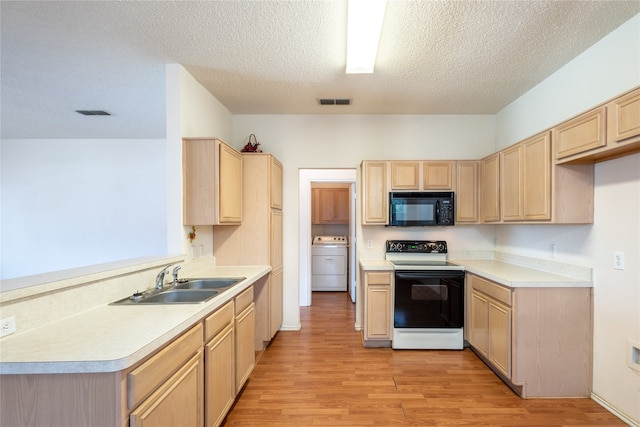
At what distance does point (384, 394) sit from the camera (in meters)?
2.15

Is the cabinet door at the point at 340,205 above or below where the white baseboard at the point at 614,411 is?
above

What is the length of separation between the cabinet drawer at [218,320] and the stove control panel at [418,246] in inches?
80.7

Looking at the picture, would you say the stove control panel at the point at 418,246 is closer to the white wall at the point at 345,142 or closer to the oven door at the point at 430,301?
the white wall at the point at 345,142

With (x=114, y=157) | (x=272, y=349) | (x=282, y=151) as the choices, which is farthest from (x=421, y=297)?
(x=114, y=157)

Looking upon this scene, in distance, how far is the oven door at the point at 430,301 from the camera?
2.84 meters

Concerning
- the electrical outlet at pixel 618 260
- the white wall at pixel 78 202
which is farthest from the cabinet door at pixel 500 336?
the white wall at pixel 78 202

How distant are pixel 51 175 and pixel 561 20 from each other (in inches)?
262

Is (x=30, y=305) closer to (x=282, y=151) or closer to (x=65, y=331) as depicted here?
(x=65, y=331)

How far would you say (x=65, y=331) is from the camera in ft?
→ 3.95

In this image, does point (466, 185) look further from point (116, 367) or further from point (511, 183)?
point (116, 367)

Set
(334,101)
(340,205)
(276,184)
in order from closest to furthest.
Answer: (334,101), (276,184), (340,205)

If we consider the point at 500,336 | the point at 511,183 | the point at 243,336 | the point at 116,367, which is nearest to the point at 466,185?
the point at 511,183

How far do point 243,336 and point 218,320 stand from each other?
501 mm

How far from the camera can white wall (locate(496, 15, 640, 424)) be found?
1.79m
